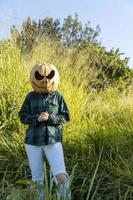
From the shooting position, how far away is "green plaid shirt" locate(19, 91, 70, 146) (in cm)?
462

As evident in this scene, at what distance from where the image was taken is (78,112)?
253 inches

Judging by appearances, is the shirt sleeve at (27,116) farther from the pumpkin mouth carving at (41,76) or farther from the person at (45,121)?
the pumpkin mouth carving at (41,76)

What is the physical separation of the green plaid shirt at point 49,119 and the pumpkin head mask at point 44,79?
66 millimetres

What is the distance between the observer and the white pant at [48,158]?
4.64 m

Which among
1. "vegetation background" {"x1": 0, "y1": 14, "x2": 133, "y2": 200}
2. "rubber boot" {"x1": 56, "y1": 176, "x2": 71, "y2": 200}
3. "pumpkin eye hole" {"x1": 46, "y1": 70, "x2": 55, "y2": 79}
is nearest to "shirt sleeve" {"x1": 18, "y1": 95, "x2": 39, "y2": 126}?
"pumpkin eye hole" {"x1": 46, "y1": 70, "x2": 55, "y2": 79}

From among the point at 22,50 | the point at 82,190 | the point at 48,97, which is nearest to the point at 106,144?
the point at 82,190

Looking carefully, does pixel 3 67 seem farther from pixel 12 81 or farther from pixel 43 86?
pixel 43 86

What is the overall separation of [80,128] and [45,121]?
58.3 inches

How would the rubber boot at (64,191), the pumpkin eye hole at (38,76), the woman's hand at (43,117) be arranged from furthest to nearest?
1. the pumpkin eye hole at (38,76)
2. the woman's hand at (43,117)
3. the rubber boot at (64,191)

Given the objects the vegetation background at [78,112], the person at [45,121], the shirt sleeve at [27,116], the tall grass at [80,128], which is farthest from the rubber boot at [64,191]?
the shirt sleeve at [27,116]

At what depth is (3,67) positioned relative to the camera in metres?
6.71

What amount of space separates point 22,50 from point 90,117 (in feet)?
5.20

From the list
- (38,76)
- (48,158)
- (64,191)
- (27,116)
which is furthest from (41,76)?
(64,191)

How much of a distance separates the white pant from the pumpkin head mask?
0.52 meters
